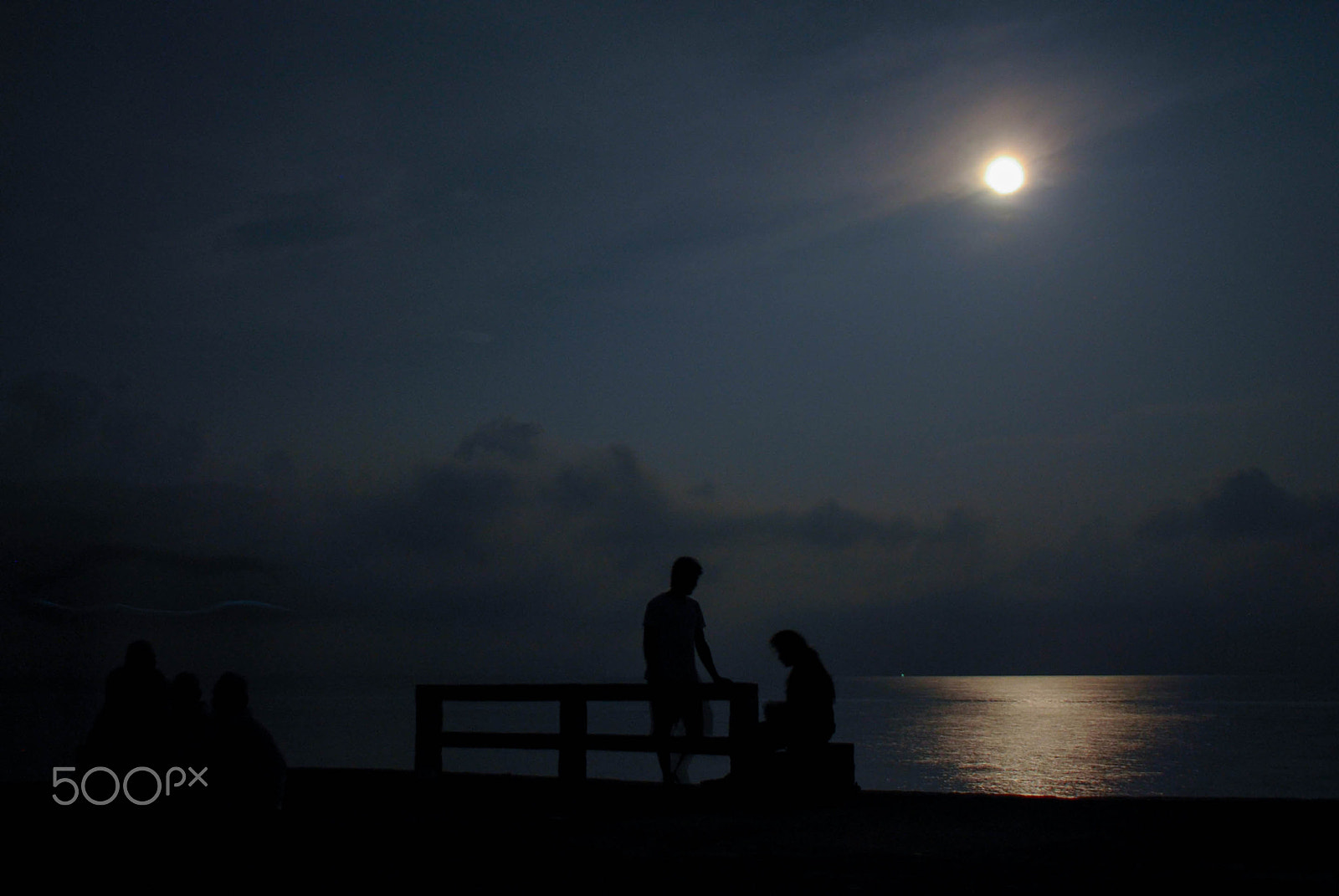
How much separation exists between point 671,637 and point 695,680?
0.44 m

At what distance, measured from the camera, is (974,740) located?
15500cm

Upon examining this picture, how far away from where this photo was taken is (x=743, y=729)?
360 inches

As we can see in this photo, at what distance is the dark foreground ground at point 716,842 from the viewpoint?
17.6 ft

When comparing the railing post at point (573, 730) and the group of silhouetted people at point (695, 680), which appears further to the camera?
the railing post at point (573, 730)

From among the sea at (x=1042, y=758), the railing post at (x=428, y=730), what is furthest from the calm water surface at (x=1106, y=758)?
the railing post at (x=428, y=730)

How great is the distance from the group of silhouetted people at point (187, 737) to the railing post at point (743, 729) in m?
3.59

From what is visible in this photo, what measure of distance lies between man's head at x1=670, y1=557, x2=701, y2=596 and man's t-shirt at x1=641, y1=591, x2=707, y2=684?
0.09m

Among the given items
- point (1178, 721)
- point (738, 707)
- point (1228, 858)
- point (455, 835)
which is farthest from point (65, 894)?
point (1178, 721)

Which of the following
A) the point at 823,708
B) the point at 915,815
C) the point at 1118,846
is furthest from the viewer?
the point at 823,708

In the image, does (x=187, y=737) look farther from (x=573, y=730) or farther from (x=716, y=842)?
(x=716, y=842)

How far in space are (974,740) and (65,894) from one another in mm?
161645

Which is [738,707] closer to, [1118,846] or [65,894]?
[1118,846]

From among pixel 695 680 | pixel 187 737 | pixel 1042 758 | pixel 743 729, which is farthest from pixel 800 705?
pixel 1042 758

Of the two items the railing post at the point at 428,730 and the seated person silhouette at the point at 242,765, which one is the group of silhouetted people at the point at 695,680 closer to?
the railing post at the point at 428,730
